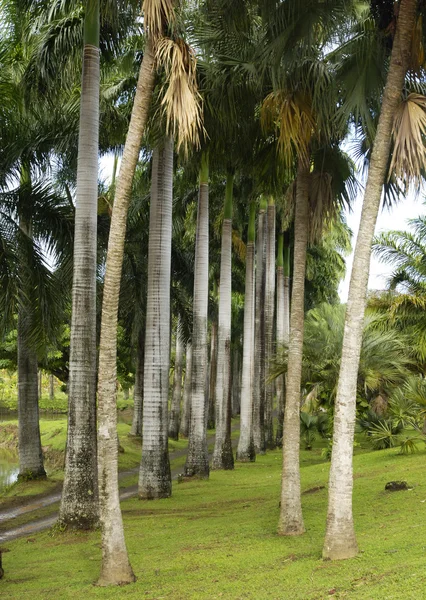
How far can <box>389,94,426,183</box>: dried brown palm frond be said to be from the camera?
986cm

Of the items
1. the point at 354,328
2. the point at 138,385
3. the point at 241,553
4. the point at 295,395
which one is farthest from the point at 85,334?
the point at 138,385

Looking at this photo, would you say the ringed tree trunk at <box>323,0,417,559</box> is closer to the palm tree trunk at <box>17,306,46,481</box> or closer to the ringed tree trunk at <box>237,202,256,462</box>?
the palm tree trunk at <box>17,306,46,481</box>

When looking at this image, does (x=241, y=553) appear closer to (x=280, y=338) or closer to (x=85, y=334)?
(x=85, y=334)

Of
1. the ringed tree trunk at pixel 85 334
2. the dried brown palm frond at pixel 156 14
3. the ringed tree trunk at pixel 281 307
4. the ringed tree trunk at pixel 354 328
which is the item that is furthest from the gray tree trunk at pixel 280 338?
the dried brown palm frond at pixel 156 14

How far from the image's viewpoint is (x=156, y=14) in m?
10.3

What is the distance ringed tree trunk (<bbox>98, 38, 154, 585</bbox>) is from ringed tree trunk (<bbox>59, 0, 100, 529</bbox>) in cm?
435

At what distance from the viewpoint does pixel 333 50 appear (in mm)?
12570

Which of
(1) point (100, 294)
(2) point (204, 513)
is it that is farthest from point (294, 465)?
(1) point (100, 294)

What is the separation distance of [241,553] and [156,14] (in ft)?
25.3

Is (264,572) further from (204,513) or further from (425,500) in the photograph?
(204,513)

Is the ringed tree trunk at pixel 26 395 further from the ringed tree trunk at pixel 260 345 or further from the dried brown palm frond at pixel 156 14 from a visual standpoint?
the dried brown palm frond at pixel 156 14

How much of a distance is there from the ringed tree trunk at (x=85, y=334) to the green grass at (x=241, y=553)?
2.51 feet

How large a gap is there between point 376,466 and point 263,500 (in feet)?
12.8

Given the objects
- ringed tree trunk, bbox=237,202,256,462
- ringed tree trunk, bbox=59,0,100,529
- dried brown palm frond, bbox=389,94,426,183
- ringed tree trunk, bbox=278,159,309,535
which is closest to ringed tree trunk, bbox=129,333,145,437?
ringed tree trunk, bbox=237,202,256,462
